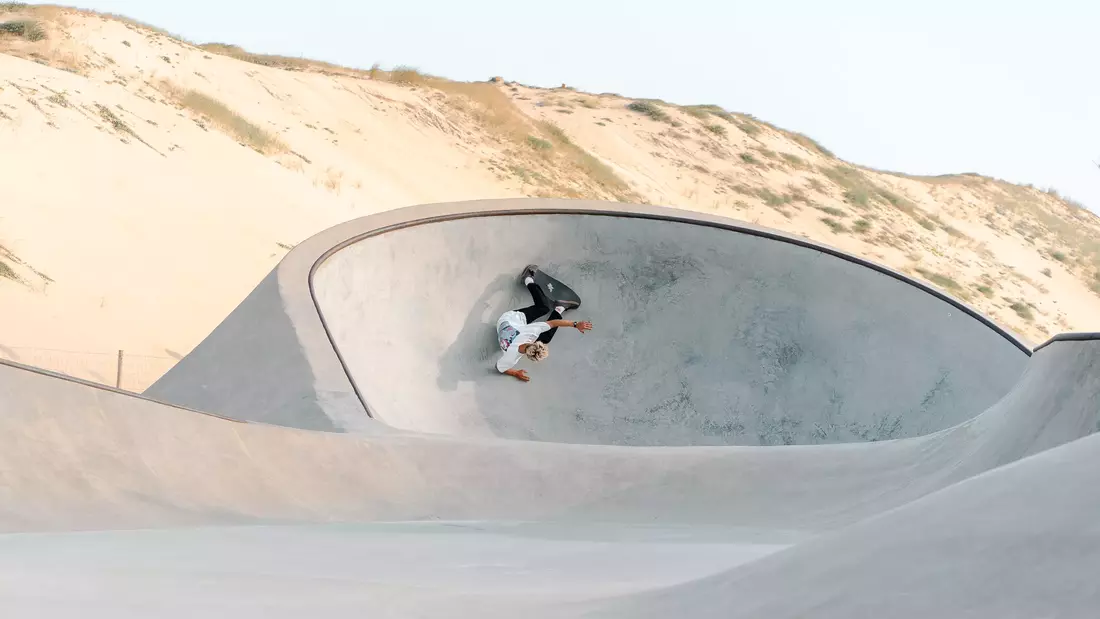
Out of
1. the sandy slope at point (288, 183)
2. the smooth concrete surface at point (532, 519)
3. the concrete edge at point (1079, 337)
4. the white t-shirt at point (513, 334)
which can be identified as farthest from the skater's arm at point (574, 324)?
the sandy slope at point (288, 183)

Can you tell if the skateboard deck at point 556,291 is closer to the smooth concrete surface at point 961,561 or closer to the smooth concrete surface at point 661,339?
the smooth concrete surface at point 661,339

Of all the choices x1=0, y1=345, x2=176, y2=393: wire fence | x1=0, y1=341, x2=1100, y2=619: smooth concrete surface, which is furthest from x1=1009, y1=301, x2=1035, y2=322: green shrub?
x1=0, y1=341, x2=1100, y2=619: smooth concrete surface

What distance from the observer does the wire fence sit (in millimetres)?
14000

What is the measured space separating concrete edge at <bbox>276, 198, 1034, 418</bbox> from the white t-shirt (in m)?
1.29

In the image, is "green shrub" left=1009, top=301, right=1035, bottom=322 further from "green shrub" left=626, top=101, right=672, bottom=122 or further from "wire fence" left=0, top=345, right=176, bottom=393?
"wire fence" left=0, top=345, right=176, bottom=393

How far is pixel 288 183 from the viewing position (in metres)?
25.6

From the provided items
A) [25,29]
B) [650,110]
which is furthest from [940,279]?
[25,29]

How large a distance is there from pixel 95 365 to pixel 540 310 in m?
8.06

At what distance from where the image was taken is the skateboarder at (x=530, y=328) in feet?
34.1

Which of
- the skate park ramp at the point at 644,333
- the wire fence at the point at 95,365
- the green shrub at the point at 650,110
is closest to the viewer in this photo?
the skate park ramp at the point at 644,333

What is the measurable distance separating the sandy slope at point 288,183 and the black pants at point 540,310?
23.5 ft

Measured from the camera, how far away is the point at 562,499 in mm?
5016

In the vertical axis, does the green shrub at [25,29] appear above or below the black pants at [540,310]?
below

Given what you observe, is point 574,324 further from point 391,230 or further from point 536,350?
point 391,230
